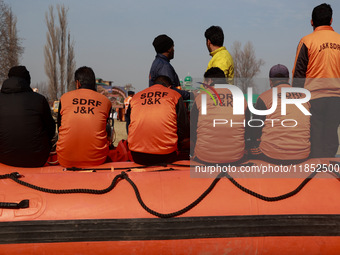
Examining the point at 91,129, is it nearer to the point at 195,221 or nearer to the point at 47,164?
the point at 47,164

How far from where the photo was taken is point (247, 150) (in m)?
3.95

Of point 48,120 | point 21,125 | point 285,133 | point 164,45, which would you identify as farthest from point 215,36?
point 21,125

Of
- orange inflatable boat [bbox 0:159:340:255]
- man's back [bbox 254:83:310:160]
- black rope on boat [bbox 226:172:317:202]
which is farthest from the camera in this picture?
man's back [bbox 254:83:310:160]

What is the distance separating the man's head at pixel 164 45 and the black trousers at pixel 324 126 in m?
2.17

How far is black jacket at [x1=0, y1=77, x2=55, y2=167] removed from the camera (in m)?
3.57

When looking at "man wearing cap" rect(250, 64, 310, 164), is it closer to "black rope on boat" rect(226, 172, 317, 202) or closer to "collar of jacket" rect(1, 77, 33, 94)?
"black rope on boat" rect(226, 172, 317, 202)

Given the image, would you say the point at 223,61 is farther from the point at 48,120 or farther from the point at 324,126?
the point at 48,120

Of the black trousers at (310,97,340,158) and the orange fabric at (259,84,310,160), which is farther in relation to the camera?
the black trousers at (310,97,340,158)

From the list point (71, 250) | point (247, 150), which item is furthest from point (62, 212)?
point (247, 150)

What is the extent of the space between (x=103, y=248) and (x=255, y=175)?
1.56 m

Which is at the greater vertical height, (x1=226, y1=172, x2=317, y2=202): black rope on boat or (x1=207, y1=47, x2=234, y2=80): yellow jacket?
(x1=207, y1=47, x2=234, y2=80): yellow jacket

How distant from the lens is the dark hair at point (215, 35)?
4.83 m

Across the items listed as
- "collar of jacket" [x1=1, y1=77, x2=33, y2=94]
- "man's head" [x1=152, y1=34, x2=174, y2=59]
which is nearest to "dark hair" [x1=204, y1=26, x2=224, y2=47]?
"man's head" [x1=152, y1=34, x2=174, y2=59]

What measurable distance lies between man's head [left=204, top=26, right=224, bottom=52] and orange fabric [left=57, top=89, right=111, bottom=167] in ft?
6.51
